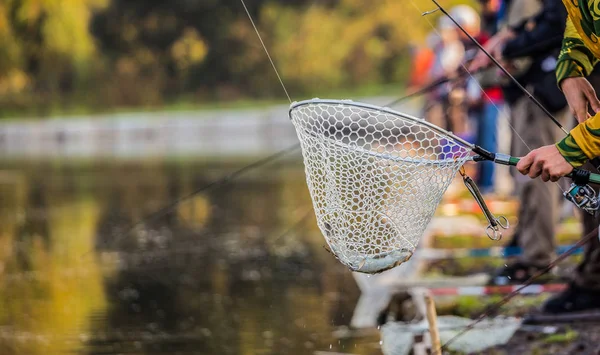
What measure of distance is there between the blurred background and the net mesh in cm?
156

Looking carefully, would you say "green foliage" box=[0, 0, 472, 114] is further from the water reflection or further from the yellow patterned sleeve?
the yellow patterned sleeve

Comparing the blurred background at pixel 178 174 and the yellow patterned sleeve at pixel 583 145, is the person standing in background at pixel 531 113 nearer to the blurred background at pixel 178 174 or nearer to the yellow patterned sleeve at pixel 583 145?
the blurred background at pixel 178 174

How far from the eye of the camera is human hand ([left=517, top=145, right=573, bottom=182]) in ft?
13.0

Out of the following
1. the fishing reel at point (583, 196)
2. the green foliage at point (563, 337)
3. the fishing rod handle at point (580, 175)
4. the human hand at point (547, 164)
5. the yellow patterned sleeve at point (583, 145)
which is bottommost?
the green foliage at point (563, 337)

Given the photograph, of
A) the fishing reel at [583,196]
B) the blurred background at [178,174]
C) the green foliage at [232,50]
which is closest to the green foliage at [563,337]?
the blurred background at [178,174]

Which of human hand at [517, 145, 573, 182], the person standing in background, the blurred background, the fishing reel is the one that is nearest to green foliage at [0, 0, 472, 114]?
the blurred background

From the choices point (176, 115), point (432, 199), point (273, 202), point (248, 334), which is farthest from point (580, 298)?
point (176, 115)

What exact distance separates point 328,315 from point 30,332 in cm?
175

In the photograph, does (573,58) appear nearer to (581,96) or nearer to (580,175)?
(581,96)

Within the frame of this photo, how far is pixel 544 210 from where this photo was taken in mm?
7980

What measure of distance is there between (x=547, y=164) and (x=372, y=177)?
27.9 inches

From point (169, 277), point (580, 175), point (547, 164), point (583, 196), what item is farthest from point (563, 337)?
point (169, 277)

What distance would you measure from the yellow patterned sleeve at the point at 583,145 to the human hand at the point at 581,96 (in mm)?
606

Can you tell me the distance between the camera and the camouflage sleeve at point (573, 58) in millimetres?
4609
